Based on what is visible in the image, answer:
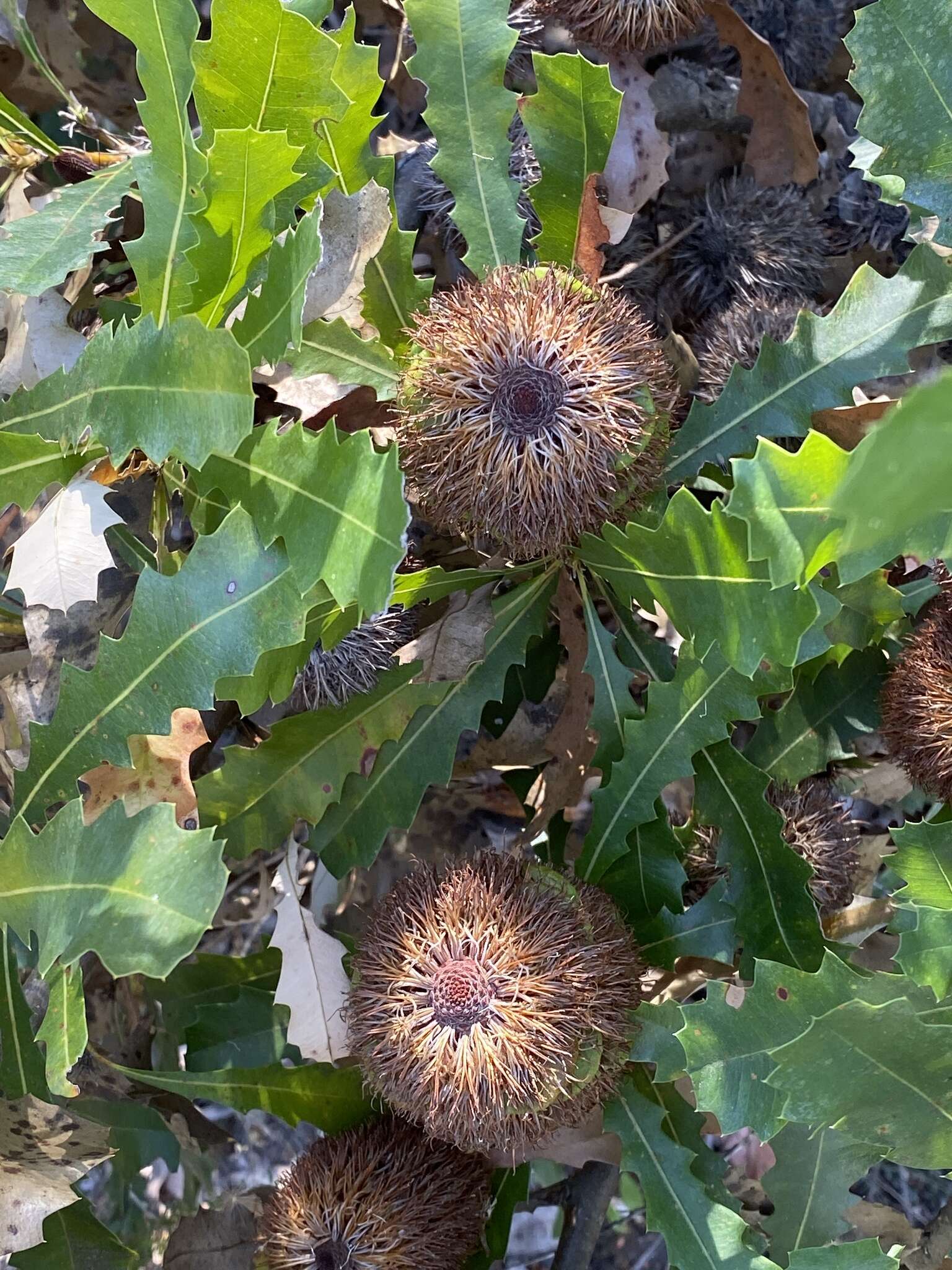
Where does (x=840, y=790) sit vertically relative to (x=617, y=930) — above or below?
below

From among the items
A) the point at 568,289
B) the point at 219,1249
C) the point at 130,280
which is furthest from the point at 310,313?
the point at 219,1249

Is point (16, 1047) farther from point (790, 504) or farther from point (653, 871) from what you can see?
point (790, 504)

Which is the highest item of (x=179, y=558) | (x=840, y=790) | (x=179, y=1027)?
(x=179, y=558)

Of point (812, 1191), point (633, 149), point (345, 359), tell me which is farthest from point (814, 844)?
point (633, 149)

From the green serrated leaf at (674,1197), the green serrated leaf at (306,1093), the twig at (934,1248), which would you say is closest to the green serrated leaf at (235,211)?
the green serrated leaf at (306,1093)

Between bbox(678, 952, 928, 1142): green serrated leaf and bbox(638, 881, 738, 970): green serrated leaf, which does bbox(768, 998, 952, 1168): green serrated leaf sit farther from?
bbox(638, 881, 738, 970): green serrated leaf

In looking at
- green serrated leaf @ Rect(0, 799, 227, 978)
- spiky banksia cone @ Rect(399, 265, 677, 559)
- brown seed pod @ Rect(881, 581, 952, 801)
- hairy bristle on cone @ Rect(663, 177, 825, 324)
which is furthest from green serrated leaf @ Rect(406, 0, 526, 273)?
green serrated leaf @ Rect(0, 799, 227, 978)

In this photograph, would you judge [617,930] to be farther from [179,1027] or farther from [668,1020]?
[179,1027]
